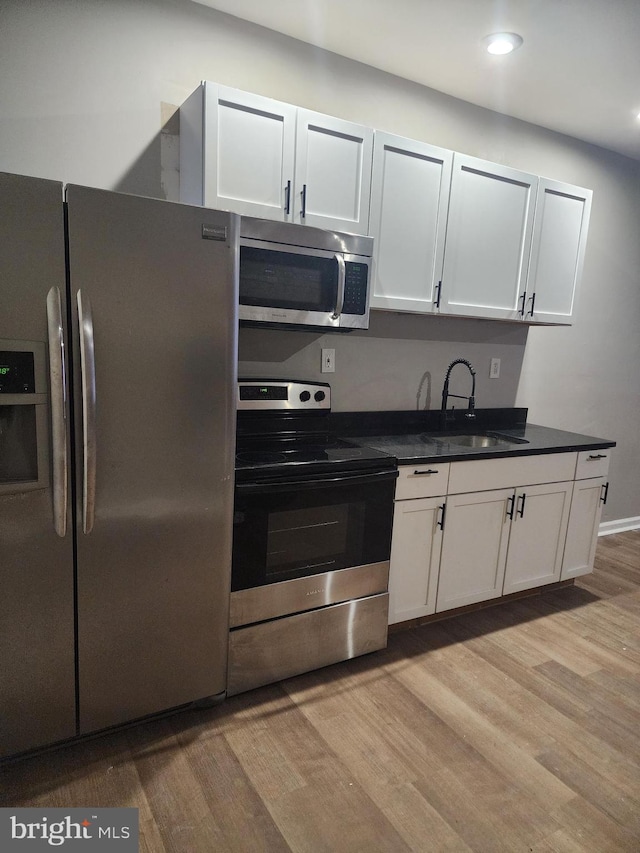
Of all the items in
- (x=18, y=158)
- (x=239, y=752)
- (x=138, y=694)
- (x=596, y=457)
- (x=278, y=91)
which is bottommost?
(x=239, y=752)

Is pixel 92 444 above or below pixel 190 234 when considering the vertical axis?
below

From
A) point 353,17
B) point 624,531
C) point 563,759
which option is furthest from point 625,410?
point 353,17

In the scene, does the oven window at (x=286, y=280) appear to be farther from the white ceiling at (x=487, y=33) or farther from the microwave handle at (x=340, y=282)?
the white ceiling at (x=487, y=33)

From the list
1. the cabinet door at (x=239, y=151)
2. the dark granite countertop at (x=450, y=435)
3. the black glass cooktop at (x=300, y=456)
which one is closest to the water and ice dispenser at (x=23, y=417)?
the black glass cooktop at (x=300, y=456)

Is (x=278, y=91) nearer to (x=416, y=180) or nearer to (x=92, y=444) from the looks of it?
(x=416, y=180)

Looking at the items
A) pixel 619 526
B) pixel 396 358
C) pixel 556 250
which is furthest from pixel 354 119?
pixel 619 526

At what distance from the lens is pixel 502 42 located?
2.28 meters

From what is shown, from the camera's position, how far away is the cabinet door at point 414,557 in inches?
91.5

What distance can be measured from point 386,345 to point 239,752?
1.99 metres

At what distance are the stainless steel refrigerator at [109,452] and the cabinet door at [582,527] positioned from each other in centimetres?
205

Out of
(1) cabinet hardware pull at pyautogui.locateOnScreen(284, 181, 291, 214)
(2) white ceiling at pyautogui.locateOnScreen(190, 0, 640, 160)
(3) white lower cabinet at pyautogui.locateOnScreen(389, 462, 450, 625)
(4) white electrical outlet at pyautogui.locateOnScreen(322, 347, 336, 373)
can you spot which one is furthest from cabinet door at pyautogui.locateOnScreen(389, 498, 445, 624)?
Result: (2) white ceiling at pyautogui.locateOnScreen(190, 0, 640, 160)

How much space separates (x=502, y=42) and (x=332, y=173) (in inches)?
37.9

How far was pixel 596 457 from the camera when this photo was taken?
116 inches

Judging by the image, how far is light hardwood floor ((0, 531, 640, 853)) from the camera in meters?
1.50
